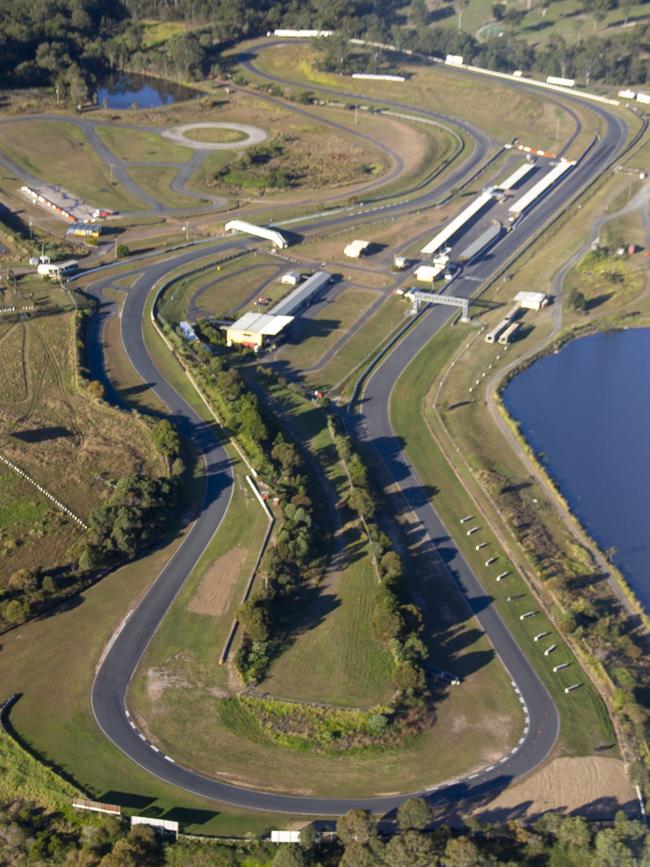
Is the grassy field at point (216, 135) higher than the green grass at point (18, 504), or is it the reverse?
the grassy field at point (216, 135)

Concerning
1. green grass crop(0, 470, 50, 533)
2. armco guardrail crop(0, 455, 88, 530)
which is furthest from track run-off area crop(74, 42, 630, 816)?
green grass crop(0, 470, 50, 533)

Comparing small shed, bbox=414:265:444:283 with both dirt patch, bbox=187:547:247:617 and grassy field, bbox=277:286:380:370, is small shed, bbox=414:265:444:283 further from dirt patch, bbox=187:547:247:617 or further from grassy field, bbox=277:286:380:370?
dirt patch, bbox=187:547:247:617

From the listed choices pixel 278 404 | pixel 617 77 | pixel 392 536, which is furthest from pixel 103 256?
pixel 617 77

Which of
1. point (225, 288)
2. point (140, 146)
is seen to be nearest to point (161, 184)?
point (140, 146)

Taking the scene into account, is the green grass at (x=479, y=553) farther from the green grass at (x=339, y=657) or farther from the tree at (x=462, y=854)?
the tree at (x=462, y=854)

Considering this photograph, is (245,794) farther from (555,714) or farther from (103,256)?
(103,256)

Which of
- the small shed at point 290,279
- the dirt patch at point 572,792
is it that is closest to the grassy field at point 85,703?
the dirt patch at point 572,792

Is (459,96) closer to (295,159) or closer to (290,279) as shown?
(295,159)
